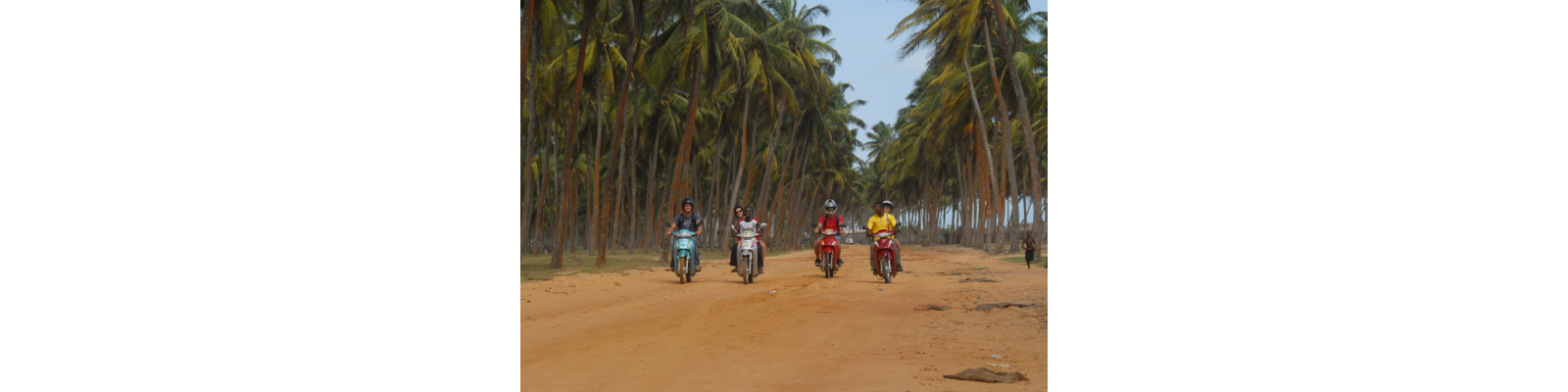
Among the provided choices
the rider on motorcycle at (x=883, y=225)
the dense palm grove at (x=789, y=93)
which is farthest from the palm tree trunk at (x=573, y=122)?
the rider on motorcycle at (x=883, y=225)

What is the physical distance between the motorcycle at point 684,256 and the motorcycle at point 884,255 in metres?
2.16

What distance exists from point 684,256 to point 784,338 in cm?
503

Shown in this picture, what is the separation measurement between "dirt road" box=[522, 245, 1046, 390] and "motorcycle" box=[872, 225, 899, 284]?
0.94m

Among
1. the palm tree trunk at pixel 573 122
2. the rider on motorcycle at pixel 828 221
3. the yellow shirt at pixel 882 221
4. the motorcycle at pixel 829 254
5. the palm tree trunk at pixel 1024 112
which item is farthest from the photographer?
the palm tree trunk at pixel 573 122

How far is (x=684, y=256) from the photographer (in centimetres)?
954

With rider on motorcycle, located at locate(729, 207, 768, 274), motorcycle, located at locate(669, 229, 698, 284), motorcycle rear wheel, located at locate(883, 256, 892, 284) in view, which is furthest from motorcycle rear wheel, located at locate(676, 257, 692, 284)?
motorcycle rear wheel, located at locate(883, 256, 892, 284)

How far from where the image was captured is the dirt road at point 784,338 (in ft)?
12.4

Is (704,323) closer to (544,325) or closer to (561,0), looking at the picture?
(544,325)

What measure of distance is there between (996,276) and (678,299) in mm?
3414

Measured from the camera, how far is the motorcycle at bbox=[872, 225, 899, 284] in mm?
8734

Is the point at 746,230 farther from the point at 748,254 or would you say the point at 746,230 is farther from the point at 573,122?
the point at 573,122

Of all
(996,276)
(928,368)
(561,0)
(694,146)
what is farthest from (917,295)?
(694,146)

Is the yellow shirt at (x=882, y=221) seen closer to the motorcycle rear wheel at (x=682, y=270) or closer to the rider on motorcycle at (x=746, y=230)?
the rider on motorcycle at (x=746, y=230)

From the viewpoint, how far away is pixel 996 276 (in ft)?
28.0
